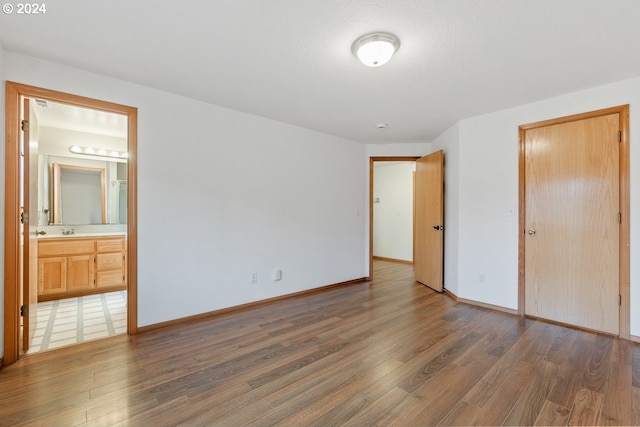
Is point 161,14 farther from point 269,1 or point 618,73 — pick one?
point 618,73

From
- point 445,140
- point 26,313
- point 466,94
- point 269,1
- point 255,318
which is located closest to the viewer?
point 269,1

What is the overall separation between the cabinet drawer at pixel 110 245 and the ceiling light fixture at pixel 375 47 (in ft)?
14.0

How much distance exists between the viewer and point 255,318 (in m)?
3.05

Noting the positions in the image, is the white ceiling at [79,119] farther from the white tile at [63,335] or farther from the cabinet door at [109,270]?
the white tile at [63,335]

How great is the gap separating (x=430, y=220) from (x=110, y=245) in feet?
15.8

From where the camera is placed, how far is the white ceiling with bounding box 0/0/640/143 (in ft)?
5.42

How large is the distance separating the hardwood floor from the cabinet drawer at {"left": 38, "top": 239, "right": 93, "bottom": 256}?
2.09 meters

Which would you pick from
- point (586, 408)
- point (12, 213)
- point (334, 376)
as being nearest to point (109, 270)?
point (12, 213)

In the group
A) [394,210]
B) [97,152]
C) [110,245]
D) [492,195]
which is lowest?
[110,245]

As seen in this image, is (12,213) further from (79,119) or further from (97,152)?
(97,152)

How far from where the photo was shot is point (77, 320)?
3043 mm

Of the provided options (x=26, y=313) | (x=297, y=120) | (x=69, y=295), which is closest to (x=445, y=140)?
(x=297, y=120)

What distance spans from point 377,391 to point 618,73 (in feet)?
10.8

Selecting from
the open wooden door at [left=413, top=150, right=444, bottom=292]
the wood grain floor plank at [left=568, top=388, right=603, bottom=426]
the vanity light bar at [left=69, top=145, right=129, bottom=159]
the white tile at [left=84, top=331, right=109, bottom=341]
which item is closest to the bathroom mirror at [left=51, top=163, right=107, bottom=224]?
the vanity light bar at [left=69, top=145, right=129, bottom=159]
